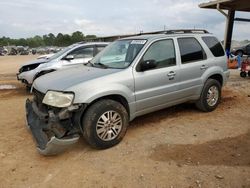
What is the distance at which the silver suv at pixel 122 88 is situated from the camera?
3.97m

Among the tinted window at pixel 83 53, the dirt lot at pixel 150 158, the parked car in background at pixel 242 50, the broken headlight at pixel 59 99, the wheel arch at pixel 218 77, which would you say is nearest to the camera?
the dirt lot at pixel 150 158

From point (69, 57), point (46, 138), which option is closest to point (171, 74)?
point (46, 138)

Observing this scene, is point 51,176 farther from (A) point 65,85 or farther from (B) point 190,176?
(B) point 190,176

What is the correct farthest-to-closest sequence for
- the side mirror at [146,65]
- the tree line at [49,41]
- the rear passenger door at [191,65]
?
1. the tree line at [49,41]
2. the rear passenger door at [191,65]
3. the side mirror at [146,65]

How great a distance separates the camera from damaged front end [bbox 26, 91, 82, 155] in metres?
3.79

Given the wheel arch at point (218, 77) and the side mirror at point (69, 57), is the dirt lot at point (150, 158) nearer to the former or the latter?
the wheel arch at point (218, 77)

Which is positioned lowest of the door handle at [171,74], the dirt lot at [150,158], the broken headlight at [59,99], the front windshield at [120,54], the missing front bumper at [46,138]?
the dirt lot at [150,158]

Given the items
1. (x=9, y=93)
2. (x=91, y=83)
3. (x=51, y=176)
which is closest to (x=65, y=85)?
(x=91, y=83)

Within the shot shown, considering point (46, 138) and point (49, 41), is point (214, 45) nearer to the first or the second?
point (46, 138)

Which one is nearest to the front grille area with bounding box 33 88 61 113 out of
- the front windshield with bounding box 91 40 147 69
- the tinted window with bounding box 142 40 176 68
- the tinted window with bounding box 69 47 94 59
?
the front windshield with bounding box 91 40 147 69

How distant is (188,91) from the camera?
5.52 metres

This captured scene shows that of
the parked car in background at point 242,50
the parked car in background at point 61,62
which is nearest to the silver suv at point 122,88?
the parked car in background at point 61,62

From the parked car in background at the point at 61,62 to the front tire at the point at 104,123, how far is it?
15.6ft

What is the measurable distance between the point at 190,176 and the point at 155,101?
1.78m
